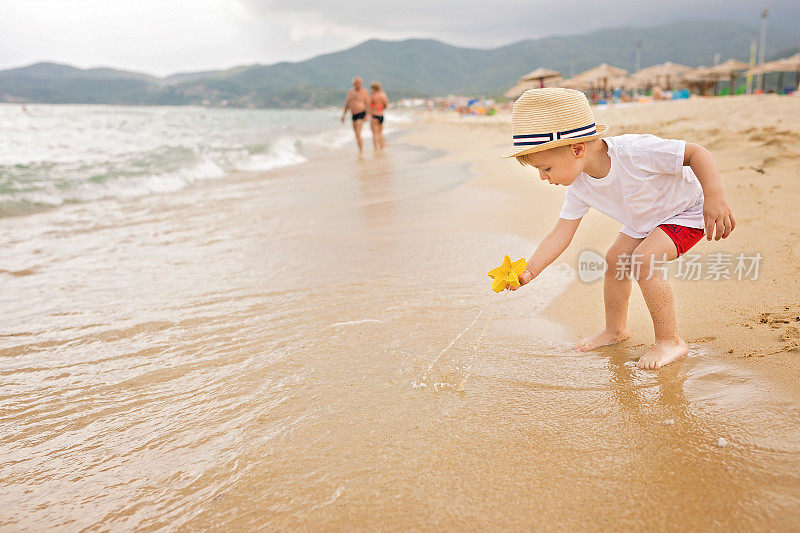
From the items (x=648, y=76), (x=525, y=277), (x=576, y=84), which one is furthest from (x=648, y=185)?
(x=648, y=76)

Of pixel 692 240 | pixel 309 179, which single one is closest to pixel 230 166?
pixel 309 179

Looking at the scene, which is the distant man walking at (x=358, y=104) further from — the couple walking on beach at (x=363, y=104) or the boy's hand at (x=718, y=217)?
the boy's hand at (x=718, y=217)

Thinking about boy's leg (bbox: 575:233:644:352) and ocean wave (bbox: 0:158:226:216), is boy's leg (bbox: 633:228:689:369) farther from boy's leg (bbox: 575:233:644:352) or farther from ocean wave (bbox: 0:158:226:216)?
ocean wave (bbox: 0:158:226:216)

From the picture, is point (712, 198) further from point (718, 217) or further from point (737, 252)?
point (737, 252)

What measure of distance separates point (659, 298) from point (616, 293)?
8.3 inches

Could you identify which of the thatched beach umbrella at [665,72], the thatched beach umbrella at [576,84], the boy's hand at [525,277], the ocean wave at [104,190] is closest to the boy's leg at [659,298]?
the boy's hand at [525,277]

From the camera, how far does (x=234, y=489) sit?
1.34 m

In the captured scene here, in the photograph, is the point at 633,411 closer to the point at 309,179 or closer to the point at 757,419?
the point at 757,419

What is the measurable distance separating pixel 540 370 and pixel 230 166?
968 cm

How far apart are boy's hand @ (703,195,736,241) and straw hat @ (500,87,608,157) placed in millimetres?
481

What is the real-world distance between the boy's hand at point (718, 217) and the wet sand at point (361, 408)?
0.49 metres

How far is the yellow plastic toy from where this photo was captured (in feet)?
6.18

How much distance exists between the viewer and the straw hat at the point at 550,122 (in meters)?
1.72

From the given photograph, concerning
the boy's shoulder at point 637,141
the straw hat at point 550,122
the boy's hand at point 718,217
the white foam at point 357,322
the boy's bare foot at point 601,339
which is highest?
the straw hat at point 550,122
